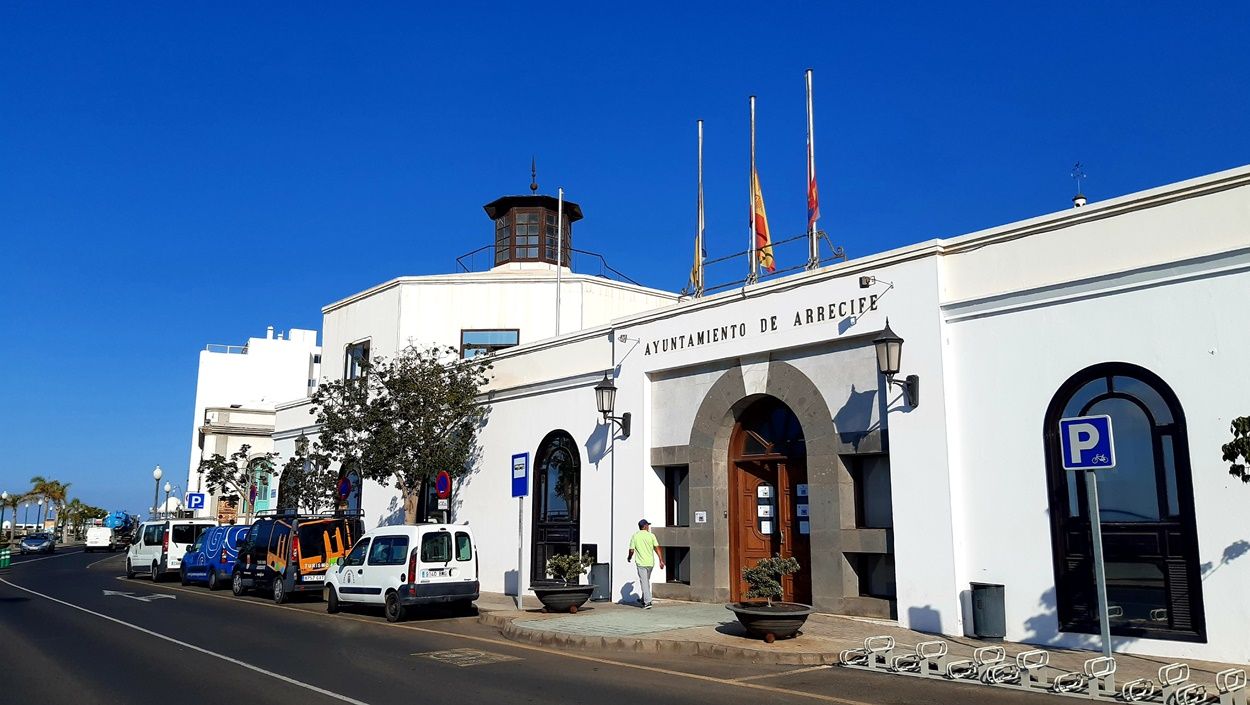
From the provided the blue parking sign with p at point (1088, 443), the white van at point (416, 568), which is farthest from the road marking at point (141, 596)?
the blue parking sign with p at point (1088, 443)

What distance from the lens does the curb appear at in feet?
38.6

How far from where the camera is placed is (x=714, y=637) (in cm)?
1328

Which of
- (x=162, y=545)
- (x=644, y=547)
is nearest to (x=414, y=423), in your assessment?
(x=644, y=547)

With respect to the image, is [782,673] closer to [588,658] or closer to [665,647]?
[665,647]

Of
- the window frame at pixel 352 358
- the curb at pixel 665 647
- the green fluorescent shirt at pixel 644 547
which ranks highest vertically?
the window frame at pixel 352 358

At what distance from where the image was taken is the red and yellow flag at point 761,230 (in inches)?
784

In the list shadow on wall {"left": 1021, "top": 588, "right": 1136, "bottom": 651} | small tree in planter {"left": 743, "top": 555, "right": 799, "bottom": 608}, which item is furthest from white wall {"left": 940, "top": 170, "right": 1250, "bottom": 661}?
small tree in planter {"left": 743, "top": 555, "right": 799, "bottom": 608}

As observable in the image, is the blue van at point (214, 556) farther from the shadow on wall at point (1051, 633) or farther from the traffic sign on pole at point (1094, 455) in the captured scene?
the traffic sign on pole at point (1094, 455)

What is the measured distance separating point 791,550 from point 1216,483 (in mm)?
7205

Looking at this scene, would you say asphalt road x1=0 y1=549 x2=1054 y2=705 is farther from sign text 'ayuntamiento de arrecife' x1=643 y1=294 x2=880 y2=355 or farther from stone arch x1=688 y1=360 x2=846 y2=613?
sign text 'ayuntamiento de arrecife' x1=643 y1=294 x2=880 y2=355

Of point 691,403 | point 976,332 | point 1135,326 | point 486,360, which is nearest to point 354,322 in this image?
point 486,360

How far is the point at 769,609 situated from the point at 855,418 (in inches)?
170

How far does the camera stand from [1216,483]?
37.7 ft

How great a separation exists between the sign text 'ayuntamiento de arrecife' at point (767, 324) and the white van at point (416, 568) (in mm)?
5399
